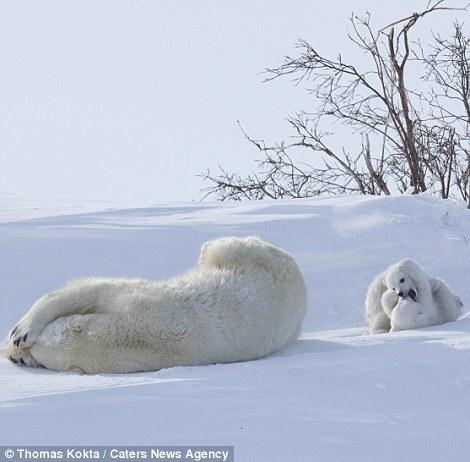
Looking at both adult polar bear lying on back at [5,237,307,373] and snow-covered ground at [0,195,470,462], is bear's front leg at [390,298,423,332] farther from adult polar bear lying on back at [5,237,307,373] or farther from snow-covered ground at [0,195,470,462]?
adult polar bear lying on back at [5,237,307,373]

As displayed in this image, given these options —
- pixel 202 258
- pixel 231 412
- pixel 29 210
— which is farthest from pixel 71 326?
pixel 29 210

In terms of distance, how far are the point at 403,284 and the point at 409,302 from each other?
15cm

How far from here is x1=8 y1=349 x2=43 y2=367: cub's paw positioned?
6.54m

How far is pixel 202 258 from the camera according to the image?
277 inches

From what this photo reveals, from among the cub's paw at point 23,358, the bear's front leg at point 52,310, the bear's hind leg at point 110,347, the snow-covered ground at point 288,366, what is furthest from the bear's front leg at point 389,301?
the cub's paw at point 23,358

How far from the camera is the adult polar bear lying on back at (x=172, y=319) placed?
636 centimetres

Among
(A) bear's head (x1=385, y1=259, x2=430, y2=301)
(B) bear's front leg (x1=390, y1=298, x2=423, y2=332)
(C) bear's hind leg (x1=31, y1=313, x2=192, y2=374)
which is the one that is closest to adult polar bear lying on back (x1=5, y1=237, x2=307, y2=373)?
(C) bear's hind leg (x1=31, y1=313, x2=192, y2=374)

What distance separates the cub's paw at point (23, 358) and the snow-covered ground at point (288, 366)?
11 centimetres

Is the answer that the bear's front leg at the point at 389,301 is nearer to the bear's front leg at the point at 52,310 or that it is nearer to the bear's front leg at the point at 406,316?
the bear's front leg at the point at 406,316

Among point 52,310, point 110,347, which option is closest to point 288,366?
point 110,347

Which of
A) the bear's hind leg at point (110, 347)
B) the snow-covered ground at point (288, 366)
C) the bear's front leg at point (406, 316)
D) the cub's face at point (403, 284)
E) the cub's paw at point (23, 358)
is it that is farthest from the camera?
the cub's face at point (403, 284)

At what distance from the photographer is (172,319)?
641cm

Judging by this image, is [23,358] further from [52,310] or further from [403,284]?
[403,284]

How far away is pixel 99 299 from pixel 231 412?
234 cm
